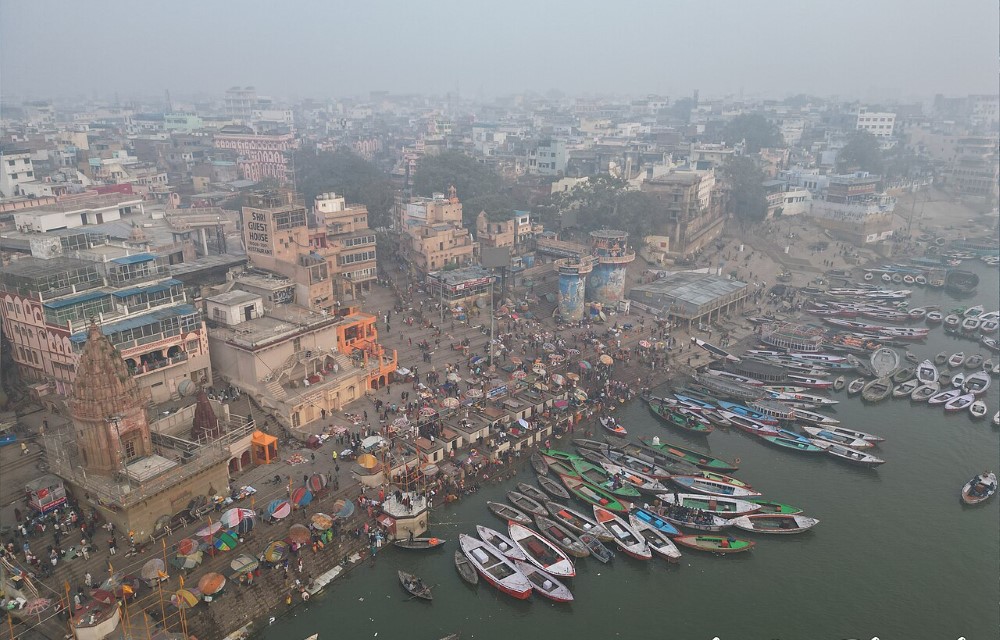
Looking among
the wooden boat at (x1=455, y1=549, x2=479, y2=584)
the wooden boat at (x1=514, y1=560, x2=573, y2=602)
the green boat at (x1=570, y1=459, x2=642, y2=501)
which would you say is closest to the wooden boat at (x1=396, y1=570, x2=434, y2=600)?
the wooden boat at (x1=455, y1=549, x2=479, y2=584)

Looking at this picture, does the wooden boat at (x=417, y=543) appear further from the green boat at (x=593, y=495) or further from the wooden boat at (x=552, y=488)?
the green boat at (x=593, y=495)

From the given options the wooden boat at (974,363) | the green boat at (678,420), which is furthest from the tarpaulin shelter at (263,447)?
the wooden boat at (974,363)

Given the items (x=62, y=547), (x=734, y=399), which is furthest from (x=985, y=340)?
(x=62, y=547)

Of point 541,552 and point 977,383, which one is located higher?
point 541,552

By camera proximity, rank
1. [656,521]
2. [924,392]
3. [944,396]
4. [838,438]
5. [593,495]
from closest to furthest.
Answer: [656,521], [593,495], [838,438], [944,396], [924,392]

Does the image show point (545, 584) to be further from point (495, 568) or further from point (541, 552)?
point (495, 568)

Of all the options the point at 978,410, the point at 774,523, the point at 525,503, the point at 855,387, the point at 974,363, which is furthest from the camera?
the point at 974,363

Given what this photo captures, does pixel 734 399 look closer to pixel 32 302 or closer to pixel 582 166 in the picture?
pixel 32 302

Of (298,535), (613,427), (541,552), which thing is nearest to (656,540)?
(541,552)
